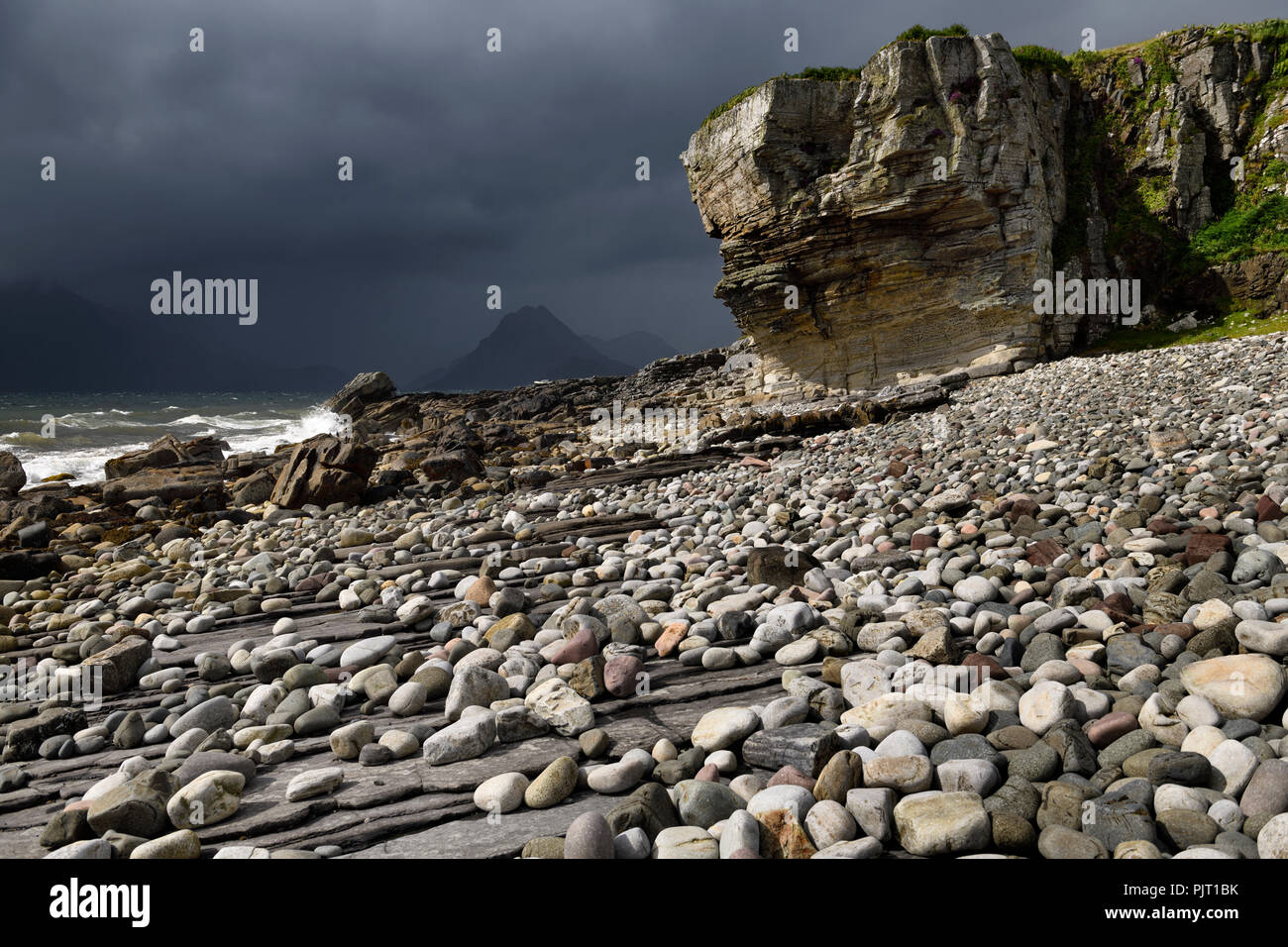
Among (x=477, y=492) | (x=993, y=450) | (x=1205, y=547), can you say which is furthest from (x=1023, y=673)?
(x=477, y=492)

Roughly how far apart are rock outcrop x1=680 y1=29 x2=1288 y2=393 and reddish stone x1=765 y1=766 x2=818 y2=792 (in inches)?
922

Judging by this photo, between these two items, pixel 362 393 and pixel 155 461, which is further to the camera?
pixel 362 393

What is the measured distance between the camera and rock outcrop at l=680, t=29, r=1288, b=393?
72.2ft

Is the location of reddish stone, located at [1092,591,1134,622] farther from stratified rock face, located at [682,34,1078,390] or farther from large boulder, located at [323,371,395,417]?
large boulder, located at [323,371,395,417]

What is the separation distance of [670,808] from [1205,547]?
3.51m

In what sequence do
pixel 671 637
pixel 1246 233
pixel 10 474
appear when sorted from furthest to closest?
pixel 1246 233 → pixel 10 474 → pixel 671 637

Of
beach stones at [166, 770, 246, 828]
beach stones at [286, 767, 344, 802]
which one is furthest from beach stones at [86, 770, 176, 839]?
beach stones at [286, 767, 344, 802]

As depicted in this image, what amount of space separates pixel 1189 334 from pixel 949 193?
9.90 meters

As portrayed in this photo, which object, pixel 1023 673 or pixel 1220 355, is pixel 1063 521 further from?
pixel 1220 355

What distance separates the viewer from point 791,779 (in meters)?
2.29

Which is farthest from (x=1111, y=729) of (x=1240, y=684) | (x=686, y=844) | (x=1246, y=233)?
(x=1246, y=233)

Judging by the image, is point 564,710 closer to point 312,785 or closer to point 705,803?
point 705,803
